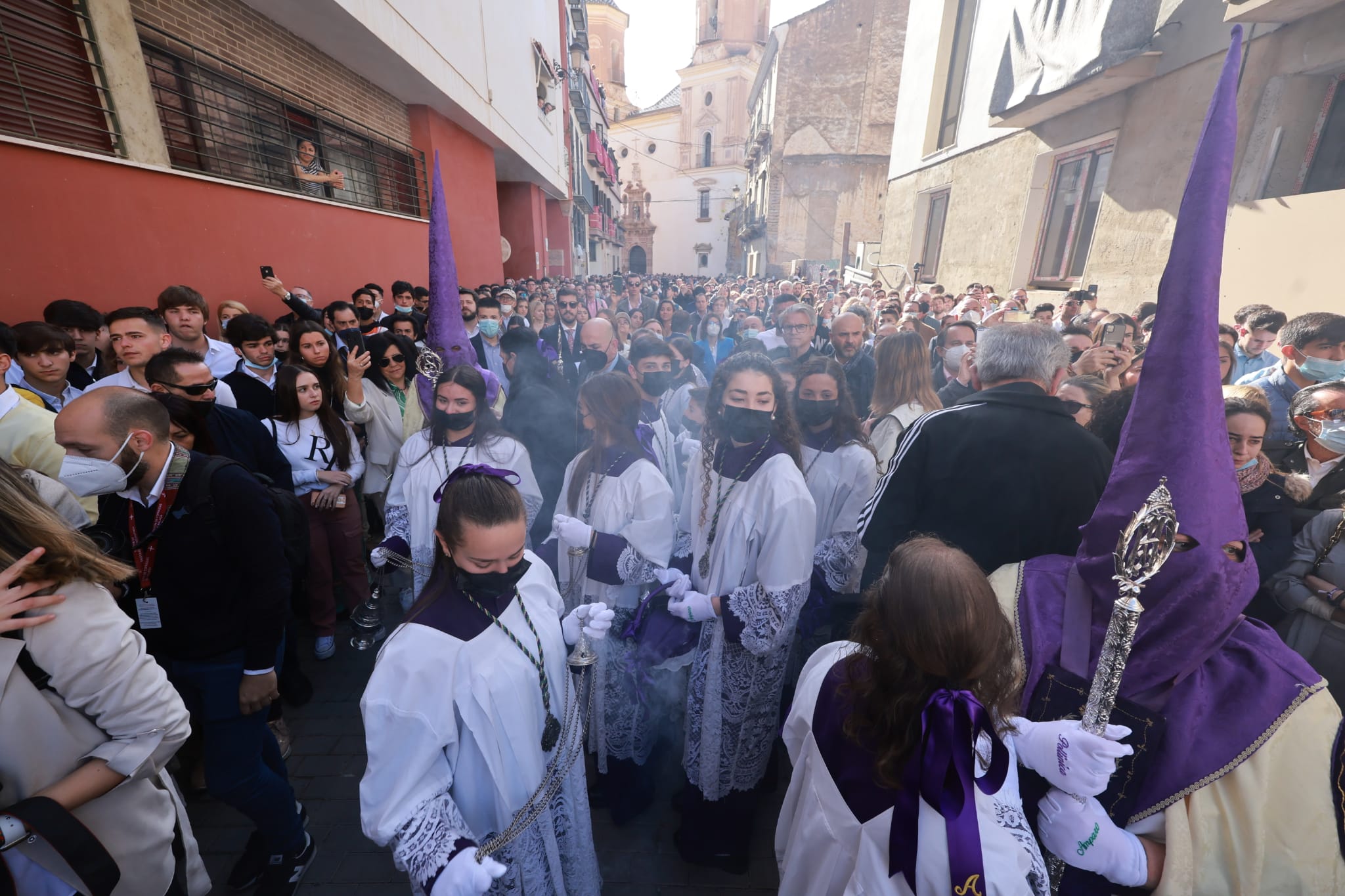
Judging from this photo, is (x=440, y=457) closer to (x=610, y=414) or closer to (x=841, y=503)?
(x=610, y=414)

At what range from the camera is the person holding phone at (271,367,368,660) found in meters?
3.83

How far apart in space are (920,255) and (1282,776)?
16.3m

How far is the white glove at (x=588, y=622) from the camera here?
2.17 metres

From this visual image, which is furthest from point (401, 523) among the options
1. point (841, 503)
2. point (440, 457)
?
point (841, 503)

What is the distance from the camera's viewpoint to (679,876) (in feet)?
8.94

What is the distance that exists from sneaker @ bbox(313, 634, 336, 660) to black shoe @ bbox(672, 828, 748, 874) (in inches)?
111

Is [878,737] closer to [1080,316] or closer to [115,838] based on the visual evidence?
[115,838]

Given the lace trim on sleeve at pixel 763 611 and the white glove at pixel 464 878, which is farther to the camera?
the lace trim on sleeve at pixel 763 611

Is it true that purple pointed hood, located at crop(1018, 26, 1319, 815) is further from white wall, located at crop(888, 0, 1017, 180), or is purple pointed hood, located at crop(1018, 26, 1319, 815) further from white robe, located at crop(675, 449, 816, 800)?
white wall, located at crop(888, 0, 1017, 180)

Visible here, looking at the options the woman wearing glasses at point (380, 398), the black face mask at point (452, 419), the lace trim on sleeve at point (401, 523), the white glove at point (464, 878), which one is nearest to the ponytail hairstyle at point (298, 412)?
the woman wearing glasses at point (380, 398)

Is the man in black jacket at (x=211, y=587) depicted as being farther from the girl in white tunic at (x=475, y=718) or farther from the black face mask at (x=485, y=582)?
the black face mask at (x=485, y=582)

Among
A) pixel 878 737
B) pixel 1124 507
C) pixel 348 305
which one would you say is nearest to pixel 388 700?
pixel 878 737

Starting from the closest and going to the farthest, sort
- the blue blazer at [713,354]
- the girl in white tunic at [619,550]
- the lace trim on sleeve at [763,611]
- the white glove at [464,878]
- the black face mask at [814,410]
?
the white glove at [464,878] → the lace trim on sleeve at [763,611] → the girl in white tunic at [619,550] → the black face mask at [814,410] → the blue blazer at [713,354]

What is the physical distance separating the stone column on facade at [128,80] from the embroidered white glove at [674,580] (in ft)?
18.6
